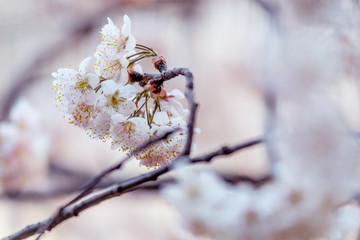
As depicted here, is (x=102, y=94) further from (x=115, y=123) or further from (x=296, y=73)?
(x=296, y=73)

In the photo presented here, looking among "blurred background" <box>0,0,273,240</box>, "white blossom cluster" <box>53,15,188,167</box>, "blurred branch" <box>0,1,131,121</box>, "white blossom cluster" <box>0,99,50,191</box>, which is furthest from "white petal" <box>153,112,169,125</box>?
"blurred branch" <box>0,1,131,121</box>

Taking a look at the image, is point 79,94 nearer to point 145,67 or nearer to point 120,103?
point 120,103

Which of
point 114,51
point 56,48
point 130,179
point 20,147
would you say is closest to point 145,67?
point 56,48

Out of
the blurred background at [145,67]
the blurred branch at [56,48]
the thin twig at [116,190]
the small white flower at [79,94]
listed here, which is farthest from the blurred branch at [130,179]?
the blurred branch at [56,48]

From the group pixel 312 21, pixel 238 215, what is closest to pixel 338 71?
pixel 312 21

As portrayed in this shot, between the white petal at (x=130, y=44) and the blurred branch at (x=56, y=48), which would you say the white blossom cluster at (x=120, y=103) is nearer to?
the white petal at (x=130, y=44)

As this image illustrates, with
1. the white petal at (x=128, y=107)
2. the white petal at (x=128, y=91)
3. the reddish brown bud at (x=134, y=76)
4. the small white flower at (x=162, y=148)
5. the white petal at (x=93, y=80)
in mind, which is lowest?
the small white flower at (x=162, y=148)

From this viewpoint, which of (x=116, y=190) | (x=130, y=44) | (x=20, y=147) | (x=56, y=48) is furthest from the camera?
(x=56, y=48)

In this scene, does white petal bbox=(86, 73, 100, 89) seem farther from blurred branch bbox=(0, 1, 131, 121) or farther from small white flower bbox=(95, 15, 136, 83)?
blurred branch bbox=(0, 1, 131, 121)
